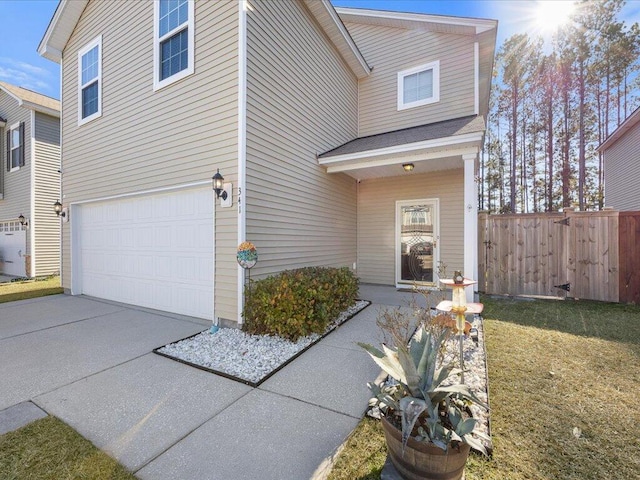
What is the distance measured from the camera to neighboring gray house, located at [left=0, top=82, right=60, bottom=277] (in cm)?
1029

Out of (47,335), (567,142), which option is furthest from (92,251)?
(567,142)

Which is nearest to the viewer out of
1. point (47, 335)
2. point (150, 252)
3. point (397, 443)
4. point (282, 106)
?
point (397, 443)

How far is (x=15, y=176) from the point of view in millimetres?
11070

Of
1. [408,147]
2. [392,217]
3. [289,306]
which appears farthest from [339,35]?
[289,306]

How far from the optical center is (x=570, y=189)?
1500 cm

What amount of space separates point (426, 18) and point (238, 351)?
27.9 feet

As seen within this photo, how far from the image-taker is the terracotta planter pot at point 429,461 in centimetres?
153

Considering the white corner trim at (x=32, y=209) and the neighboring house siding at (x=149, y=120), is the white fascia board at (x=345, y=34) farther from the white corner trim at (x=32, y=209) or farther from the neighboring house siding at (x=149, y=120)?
the white corner trim at (x=32, y=209)

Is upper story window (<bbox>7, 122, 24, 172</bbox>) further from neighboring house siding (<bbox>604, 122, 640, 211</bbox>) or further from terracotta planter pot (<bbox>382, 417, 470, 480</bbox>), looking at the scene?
neighboring house siding (<bbox>604, 122, 640, 211</bbox>)

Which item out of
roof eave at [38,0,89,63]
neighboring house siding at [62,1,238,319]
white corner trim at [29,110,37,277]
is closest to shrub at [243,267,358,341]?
neighboring house siding at [62,1,238,319]

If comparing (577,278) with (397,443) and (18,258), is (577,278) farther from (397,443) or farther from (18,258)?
(18,258)

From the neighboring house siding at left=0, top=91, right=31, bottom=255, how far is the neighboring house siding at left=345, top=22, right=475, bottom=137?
11.8 m

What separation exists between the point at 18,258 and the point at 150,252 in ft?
30.6

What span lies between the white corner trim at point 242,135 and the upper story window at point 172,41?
45.6 inches
